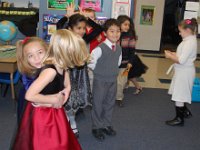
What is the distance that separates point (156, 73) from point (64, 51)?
4377 millimetres

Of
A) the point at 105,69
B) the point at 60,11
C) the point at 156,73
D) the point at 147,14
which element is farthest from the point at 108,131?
the point at 147,14

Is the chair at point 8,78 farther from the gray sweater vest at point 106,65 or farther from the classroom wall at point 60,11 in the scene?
the gray sweater vest at point 106,65

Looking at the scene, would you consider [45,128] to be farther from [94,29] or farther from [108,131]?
[94,29]

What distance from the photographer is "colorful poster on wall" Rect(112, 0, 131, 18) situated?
4.11 metres

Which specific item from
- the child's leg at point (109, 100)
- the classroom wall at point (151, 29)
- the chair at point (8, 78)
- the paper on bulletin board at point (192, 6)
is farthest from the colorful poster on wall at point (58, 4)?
the classroom wall at point (151, 29)

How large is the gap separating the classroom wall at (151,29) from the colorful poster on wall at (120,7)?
369 centimetres

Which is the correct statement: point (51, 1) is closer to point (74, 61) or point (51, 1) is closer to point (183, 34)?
point (183, 34)

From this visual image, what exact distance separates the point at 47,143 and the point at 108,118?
47.5 inches

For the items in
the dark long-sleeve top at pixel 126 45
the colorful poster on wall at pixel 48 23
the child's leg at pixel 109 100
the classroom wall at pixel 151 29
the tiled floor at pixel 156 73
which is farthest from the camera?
the classroom wall at pixel 151 29

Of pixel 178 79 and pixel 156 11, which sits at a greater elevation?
pixel 156 11

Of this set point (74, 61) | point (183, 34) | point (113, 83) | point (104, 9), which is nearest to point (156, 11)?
point (104, 9)

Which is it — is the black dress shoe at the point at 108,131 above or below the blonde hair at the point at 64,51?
below

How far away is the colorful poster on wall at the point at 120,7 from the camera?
411 cm

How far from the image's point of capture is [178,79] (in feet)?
10.7
